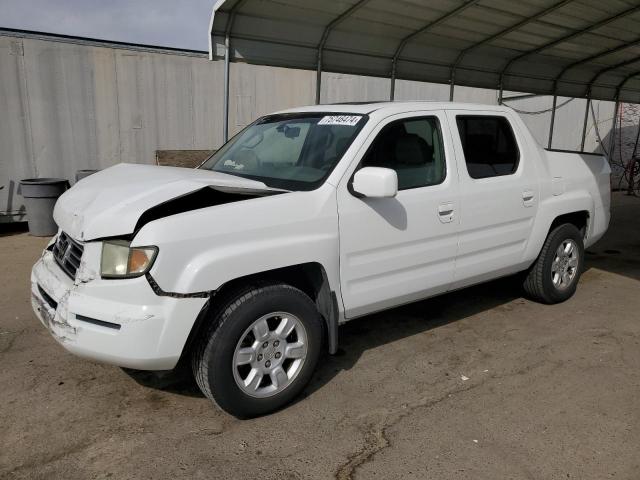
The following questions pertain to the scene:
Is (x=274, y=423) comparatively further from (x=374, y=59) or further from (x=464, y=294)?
(x=374, y=59)

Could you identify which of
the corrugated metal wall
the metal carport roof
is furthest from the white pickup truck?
the corrugated metal wall

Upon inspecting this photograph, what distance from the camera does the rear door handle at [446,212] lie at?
3770mm

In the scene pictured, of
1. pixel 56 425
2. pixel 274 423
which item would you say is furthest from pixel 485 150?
pixel 56 425

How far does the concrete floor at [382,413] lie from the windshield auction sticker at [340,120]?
66.5 inches

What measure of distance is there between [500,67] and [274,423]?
802 cm

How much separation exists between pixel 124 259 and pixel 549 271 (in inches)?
149

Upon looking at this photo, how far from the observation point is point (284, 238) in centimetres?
304

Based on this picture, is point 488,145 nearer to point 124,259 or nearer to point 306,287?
point 306,287

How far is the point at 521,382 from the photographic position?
3586mm

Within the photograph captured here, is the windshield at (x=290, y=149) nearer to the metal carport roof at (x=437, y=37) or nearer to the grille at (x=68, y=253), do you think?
the grille at (x=68, y=253)

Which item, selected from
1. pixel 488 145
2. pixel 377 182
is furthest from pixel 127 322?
pixel 488 145

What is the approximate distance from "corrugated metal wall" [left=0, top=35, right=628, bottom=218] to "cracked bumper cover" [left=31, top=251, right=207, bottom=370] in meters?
6.96

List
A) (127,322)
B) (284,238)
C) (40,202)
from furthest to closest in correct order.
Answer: (40,202)
(284,238)
(127,322)

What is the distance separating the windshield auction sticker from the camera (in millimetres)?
3648
